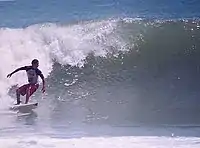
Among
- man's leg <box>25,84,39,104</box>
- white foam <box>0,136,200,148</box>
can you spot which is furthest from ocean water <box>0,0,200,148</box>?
man's leg <box>25,84,39,104</box>

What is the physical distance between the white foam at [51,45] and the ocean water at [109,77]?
0.07ft

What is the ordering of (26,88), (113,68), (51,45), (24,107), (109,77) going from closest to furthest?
(24,107) → (26,88) → (109,77) → (113,68) → (51,45)

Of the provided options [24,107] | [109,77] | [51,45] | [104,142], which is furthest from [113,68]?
[104,142]

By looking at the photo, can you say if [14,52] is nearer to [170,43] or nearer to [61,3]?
[170,43]

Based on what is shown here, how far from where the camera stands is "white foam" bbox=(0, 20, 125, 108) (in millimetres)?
13383

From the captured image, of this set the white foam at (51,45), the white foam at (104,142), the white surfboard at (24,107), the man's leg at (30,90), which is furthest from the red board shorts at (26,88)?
the white foam at (104,142)

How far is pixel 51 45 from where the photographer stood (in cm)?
1426

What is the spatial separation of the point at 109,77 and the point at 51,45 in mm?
2423

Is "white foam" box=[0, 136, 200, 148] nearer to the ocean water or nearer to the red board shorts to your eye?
the ocean water

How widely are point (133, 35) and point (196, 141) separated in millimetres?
7458

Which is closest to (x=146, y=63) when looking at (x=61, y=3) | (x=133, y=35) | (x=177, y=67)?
(x=177, y=67)

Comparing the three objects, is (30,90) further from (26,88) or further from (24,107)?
(24,107)

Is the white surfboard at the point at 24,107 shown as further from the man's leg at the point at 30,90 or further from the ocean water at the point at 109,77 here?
the man's leg at the point at 30,90

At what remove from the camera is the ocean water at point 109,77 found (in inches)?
313
